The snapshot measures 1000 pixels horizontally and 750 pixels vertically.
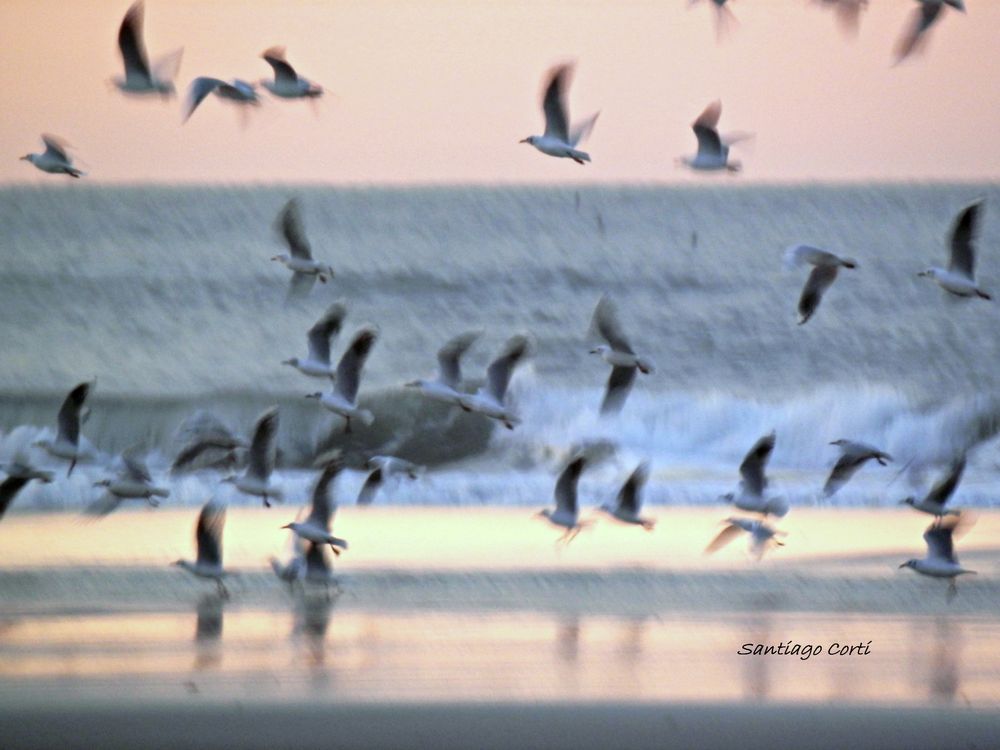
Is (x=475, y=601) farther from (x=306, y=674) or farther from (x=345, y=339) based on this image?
(x=345, y=339)

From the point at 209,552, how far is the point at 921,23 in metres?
5.31

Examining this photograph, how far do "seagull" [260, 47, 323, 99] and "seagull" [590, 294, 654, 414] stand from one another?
8.04ft

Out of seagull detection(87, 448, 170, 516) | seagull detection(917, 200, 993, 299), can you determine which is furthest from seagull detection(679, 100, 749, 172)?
seagull detection(87, 448, 170, 516)

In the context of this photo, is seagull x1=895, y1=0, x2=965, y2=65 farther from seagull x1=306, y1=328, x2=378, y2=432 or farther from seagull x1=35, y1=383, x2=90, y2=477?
seagull x1=35, y1=383, x2=90, y2=477

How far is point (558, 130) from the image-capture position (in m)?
12.0

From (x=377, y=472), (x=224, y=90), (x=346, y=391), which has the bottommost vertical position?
(x=377, y=472)

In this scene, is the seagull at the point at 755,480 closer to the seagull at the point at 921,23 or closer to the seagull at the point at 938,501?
the seagull at the point at 938,501

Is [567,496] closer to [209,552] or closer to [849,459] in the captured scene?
[849,459]

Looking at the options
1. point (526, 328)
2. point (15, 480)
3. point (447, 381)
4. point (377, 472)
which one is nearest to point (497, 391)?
point (447, 381)

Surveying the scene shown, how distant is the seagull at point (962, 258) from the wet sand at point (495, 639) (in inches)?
75.9

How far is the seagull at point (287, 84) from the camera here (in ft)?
39.9

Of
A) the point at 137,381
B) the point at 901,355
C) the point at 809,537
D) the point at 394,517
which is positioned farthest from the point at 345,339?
the point at 809,537

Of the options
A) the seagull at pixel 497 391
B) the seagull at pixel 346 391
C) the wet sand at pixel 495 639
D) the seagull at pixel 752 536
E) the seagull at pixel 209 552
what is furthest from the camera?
the seagull at pixel 752 536

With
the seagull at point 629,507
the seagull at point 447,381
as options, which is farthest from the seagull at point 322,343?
the seagull at point 629,507
